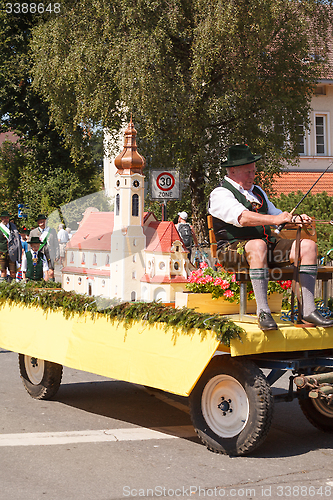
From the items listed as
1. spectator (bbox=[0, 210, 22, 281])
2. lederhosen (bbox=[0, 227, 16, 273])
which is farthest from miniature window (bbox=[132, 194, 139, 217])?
lederhosen (bbox=[0, 227, 16, 273])

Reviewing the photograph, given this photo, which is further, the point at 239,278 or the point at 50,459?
the point at 239,278

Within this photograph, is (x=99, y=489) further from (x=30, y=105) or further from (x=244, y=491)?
(x=30, y=105)

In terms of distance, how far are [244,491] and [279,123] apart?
1645 cm

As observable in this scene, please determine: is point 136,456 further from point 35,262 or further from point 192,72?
point 192,72

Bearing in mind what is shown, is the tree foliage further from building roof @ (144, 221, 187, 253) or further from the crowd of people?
building roof @ (144, 221, 187, 253)

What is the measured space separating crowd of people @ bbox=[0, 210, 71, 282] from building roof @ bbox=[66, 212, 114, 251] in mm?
136

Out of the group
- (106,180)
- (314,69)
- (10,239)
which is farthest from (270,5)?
(106,180)

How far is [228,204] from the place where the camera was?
537 centimetres

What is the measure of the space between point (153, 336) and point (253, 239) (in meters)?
1.11

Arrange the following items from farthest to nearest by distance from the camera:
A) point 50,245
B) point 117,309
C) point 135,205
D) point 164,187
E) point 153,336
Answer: point 164,187
point 50,245
point 135,205
point 117,309
point 153,336

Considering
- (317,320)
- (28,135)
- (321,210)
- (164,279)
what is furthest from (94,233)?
(28,135)

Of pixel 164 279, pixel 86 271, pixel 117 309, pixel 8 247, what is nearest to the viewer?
pixel 117 309

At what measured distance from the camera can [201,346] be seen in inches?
191

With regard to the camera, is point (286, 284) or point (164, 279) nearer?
point (286, 284)
